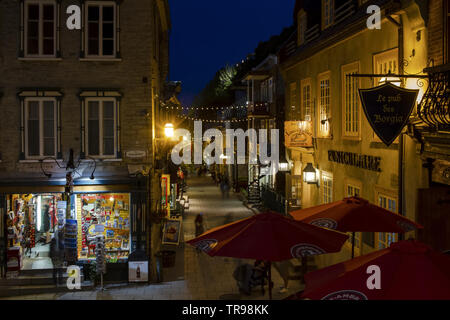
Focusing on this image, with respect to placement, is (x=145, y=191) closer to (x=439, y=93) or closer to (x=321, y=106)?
(x=321, y=106)

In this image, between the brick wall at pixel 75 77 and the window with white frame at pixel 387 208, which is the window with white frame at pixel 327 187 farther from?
the brick wall at pixel 75 77

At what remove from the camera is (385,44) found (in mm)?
12156

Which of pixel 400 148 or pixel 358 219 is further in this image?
pixel 400 148

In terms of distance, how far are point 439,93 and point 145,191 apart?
10281 millimetres

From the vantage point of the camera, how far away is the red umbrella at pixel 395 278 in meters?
4.75

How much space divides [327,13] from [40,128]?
11006 mm

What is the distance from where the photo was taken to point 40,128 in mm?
16406

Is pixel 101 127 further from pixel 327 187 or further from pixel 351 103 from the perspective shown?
pixel 351 103

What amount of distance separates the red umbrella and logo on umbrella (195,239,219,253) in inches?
102

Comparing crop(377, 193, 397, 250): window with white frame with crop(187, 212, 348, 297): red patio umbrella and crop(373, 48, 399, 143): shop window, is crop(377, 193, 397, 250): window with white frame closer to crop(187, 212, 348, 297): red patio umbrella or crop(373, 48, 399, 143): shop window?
crop(373, 48, 399, 143): shop window

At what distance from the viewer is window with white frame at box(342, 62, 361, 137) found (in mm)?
14141

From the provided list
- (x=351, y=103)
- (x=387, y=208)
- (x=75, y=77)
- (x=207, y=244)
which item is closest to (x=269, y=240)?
(x=207, y=244)

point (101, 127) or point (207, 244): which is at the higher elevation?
point (101, 127)

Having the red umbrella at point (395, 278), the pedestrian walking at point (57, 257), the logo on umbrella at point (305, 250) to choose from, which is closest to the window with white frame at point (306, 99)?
the pedestrian walking at point (57, 257)
